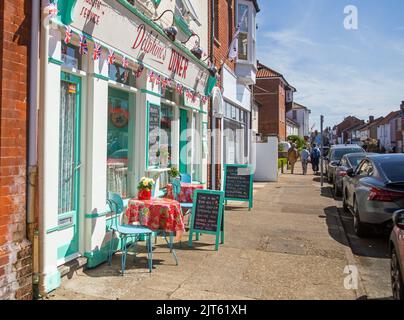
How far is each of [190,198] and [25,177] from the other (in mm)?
3989

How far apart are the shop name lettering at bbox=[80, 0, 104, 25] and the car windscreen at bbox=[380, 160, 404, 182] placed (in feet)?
17.5

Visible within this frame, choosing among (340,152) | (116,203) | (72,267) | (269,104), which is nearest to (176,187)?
(116,203)

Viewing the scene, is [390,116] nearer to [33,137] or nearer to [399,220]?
[399,220]

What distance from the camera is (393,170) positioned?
7.21 meters

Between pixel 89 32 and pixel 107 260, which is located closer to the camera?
pixel 89 32

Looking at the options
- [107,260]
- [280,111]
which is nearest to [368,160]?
[107,260]

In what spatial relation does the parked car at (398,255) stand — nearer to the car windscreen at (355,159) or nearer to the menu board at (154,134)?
the menu board at (154,134)

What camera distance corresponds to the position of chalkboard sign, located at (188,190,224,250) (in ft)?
21.6

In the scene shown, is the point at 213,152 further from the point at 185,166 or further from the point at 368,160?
the point at 368,160

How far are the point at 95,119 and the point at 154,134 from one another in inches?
80.3

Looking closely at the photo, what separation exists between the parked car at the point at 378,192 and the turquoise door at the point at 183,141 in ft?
12.9

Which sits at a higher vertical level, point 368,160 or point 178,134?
point 178,134

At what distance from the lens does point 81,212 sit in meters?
5.20

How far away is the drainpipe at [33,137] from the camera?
4074 mm
